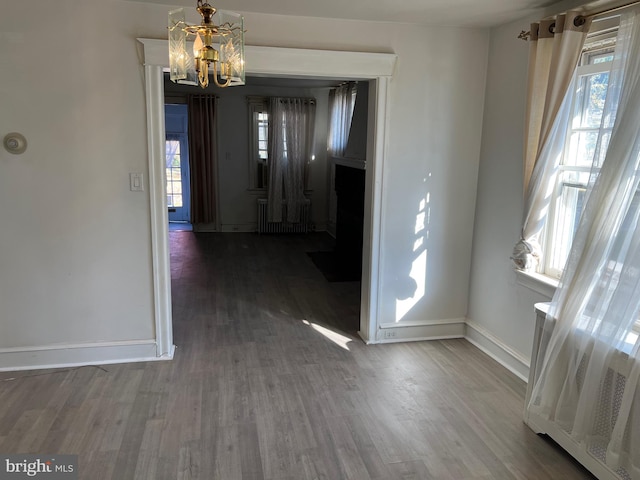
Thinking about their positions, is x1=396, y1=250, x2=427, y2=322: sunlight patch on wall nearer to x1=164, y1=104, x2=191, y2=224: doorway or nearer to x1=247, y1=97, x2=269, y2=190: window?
x1=247, y1=97, x2=269, y2=190: window

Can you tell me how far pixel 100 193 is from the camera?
10.5 feet

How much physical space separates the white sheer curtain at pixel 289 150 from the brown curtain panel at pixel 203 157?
961mm

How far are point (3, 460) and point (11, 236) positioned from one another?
142 centimetres

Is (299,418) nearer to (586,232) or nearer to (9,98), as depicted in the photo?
(586,232)

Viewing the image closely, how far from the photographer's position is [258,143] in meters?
8.19

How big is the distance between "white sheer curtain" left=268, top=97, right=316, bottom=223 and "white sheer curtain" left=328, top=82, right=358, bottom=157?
42 cm

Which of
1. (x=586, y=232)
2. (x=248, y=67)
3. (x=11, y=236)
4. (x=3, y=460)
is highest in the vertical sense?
(x=248, y=67)

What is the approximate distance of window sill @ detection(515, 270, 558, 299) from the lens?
2.94m

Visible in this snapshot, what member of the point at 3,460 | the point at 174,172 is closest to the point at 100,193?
the point at 3,460

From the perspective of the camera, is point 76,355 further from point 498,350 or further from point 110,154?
point 498,350

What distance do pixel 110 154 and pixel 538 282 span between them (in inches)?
114

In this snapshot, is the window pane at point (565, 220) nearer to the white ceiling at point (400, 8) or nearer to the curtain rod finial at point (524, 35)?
the curtain rod finial at point (524, 35)

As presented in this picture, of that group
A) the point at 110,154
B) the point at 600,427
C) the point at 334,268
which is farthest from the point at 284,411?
the point at 334,268

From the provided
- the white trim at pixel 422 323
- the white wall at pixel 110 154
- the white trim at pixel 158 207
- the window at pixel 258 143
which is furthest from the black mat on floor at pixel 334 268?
the white trim at pixel 158 207
